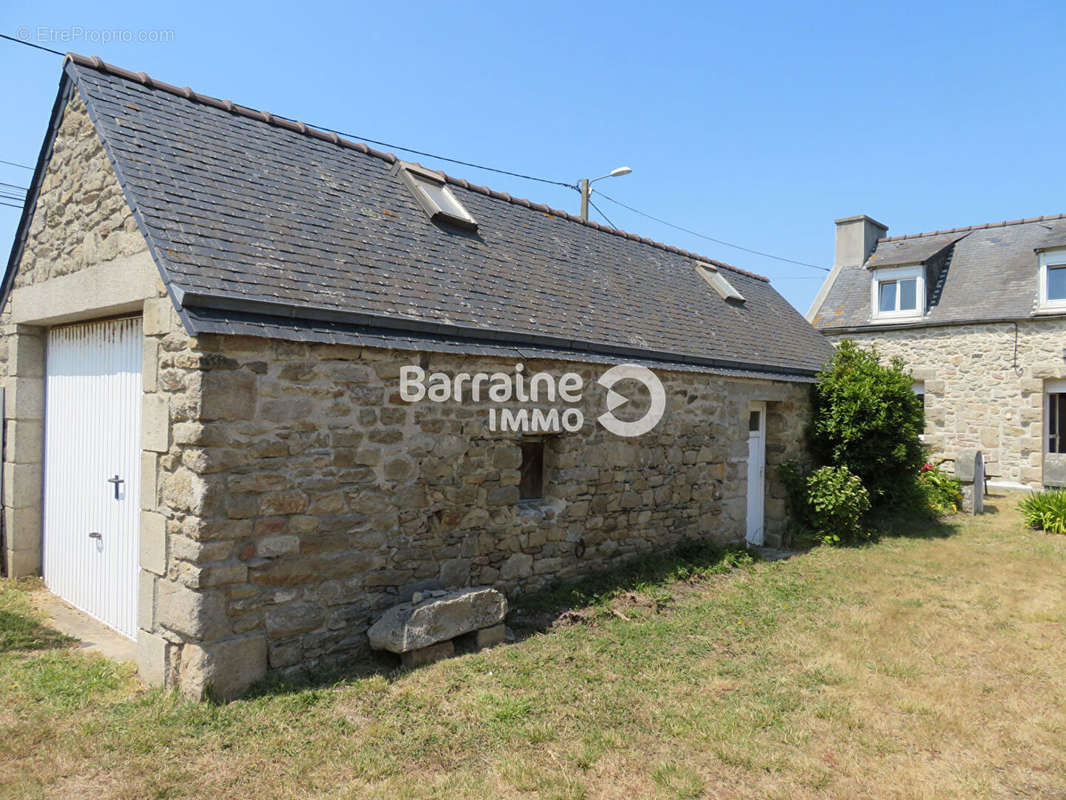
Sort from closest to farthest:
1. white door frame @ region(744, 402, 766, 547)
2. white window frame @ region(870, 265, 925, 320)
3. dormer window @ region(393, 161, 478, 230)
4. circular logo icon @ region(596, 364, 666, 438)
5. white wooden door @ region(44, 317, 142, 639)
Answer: white wooden door @ region(44, 317, 142, 639) → circular logo icon @ region(596, 364, 666, 438) → dormer window @ region(393, 161, 478, 230) → white door frame @ region(744, 402, 766, 547) → white window frame @ region(870, 265, 925, 320)

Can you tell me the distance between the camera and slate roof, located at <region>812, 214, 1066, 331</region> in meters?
14.8

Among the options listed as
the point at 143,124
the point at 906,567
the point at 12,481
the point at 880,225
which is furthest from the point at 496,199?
the point at 880,225

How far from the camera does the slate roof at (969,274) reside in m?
14.8

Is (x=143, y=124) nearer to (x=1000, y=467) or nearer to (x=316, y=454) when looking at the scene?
(x=316, y=454)

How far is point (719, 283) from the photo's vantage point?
11.8 metres

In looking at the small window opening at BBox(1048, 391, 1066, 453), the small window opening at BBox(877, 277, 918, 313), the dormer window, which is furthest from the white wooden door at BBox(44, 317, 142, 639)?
the small window opening at BBox(1048, 391, 1066, 453)

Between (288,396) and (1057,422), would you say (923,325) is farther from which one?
(288,396)

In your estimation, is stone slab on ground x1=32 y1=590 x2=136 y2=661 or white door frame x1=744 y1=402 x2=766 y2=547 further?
white door frame x1=744 y1=402 x2=766 y2=547

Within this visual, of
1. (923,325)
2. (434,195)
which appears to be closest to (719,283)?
(434,195)

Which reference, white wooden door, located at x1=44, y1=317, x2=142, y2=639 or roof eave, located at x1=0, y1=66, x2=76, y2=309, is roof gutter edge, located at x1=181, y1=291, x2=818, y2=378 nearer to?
white wooden door, located at x1=44, y1=317, x2=142, y2=639

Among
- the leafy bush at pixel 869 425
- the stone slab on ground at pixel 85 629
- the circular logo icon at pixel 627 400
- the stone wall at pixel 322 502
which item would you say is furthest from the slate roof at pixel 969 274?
the stone slab on ground at pixel 85 629

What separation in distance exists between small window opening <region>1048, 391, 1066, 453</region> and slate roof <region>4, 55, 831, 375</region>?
29.6 ft

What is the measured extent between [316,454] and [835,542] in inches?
305

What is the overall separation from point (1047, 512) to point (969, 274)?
7404 millimetres
